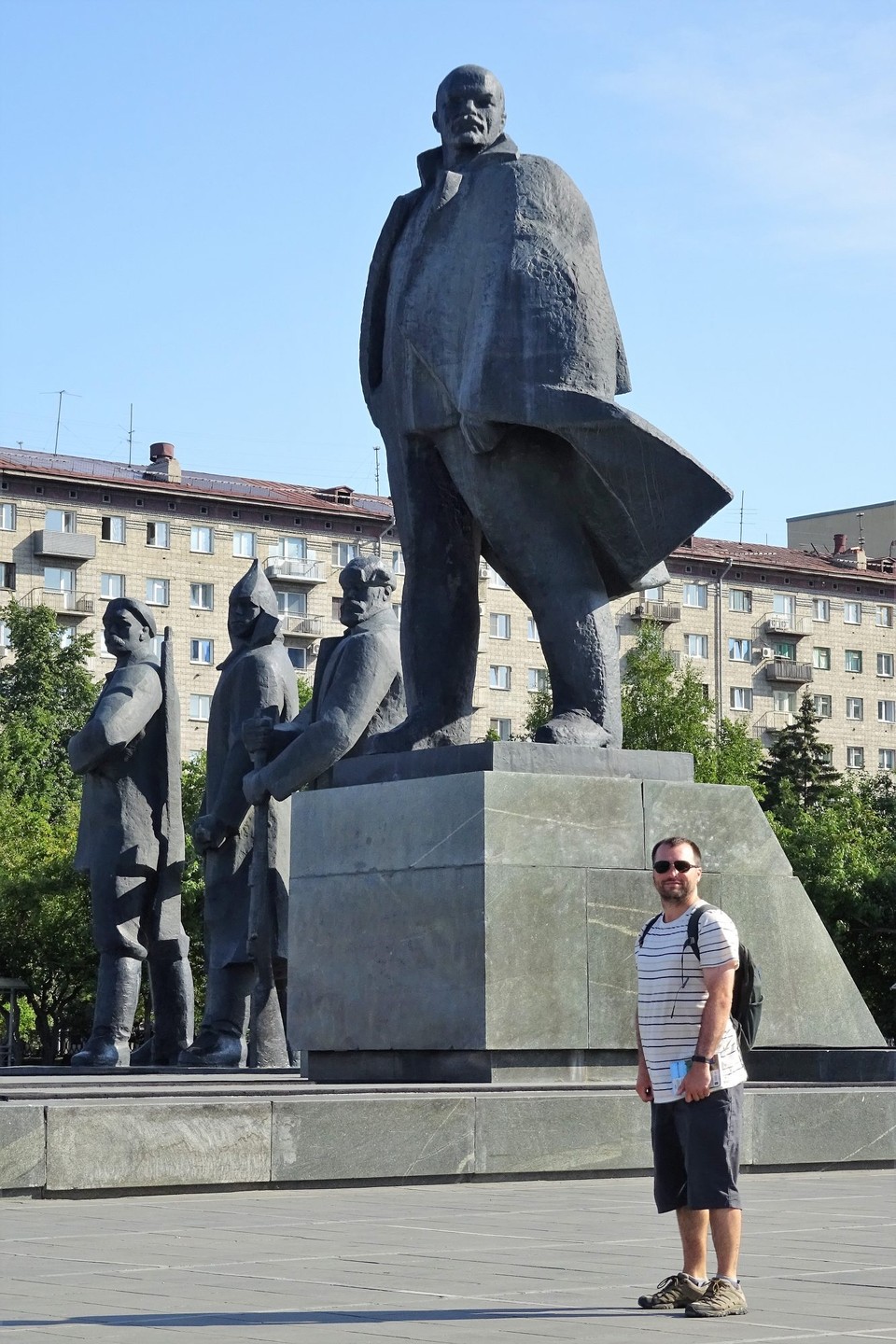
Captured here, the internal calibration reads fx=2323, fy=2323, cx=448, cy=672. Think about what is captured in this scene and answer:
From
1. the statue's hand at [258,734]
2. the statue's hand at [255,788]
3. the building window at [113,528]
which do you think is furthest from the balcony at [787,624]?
the statue's hand at [255,788]

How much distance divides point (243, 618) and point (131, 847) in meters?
1.67

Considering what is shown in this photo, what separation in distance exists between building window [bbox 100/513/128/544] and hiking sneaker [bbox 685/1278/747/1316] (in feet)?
268

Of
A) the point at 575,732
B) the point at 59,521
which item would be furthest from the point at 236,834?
the point at 59,521

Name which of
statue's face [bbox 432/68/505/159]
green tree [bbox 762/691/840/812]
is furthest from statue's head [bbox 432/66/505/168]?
green tree [bbox 762/691/840/812]

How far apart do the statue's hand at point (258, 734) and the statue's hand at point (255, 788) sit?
0.57 ft

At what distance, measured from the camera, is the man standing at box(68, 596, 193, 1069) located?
45.5ft

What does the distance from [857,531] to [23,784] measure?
2219 inches

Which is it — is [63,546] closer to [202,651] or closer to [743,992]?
[202,651]

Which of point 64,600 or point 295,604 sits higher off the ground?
point 295,604

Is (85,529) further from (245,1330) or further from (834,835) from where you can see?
(245,1330)

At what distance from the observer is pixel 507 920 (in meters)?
10.2

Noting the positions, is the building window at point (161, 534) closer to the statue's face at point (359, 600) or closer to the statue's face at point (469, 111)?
the statue's face at point (359, 600)

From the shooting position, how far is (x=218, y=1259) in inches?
269

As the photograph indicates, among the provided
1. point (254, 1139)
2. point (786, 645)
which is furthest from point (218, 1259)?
point (786, 645)
